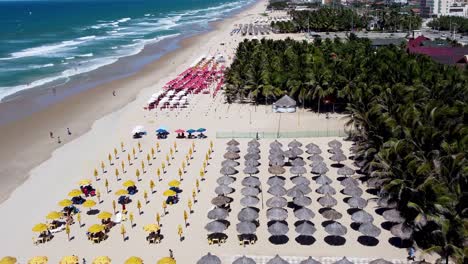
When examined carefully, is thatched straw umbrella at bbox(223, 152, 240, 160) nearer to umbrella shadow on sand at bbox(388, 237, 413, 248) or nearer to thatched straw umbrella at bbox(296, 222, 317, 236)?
thatched straw umbrella at bbox(296, 222, 317, 236)

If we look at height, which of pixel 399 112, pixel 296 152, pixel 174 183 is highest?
pixel 399 112

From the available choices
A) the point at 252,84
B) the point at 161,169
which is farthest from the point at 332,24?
the point at 161,169

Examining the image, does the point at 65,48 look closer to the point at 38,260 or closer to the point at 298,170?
the point at 298,170

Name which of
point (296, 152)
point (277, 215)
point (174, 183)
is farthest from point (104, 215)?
point (296, 152)

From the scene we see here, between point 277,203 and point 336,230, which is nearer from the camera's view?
point 336,230

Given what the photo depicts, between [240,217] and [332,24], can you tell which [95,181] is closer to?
[240,217]
